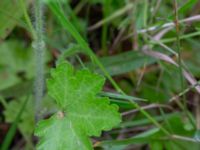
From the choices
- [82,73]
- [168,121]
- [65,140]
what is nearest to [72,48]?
[82,73]

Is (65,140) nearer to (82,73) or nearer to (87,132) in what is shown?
(87,132)

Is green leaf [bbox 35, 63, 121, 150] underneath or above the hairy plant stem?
underneath

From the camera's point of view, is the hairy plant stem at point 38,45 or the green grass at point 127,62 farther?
the green grass at point 127,62

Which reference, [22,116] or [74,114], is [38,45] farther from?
[22,116]

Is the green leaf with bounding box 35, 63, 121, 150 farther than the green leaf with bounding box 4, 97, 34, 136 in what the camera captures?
No

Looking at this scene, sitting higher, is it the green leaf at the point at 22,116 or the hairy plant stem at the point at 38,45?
the hairy plant stem at the point at 38,45

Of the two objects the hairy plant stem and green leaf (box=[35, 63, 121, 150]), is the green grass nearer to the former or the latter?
the hairy plant stem

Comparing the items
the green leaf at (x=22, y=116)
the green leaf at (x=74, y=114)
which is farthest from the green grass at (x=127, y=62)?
the green leaf at (x=74, y=114)

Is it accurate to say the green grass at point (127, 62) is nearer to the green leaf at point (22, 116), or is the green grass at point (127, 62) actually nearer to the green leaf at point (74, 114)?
the green leaf at point (22, 116)

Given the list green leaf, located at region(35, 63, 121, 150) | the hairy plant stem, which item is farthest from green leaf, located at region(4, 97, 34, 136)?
green leaf, located at region(35, 63, 121, 150)
